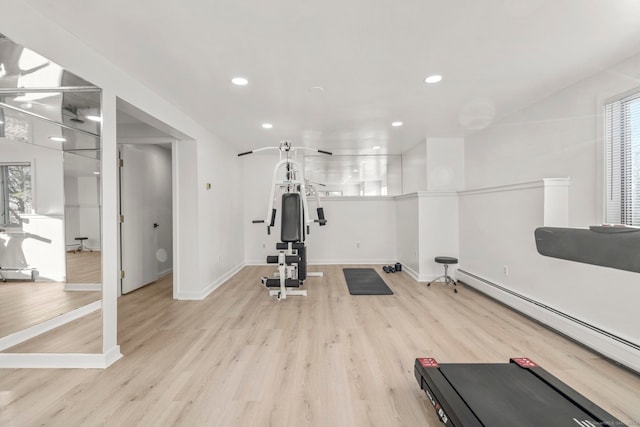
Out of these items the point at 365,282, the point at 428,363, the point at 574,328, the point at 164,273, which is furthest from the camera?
the point at 164,273

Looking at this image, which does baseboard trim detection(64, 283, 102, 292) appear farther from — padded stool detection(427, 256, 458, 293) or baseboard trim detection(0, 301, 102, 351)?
padded stool detection(427, 256, 458, 293)

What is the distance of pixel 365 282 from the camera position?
4656mm

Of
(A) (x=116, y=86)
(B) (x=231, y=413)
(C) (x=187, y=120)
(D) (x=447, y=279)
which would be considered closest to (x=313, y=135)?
(C) (x=187, y=120)

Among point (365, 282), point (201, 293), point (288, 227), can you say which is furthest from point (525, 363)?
point (201, 293)

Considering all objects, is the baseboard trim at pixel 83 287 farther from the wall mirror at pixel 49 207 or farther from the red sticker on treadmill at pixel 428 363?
the red sticker on treadmill at pixel 428 363

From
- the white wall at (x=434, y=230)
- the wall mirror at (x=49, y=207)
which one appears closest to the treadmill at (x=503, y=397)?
the wall mirror at (x=49, y=207)

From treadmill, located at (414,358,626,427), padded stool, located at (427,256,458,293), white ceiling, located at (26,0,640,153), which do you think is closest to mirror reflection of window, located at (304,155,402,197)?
padded stool, located at (427,256,458,293)

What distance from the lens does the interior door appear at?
411 centimetres

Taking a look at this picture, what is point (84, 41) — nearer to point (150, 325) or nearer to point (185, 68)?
point (185, 68)

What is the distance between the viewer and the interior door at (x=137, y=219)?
162 inches

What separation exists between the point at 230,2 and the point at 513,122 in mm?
3567

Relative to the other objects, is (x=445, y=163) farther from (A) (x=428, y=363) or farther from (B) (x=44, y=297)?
(B) (x=44, y=297)

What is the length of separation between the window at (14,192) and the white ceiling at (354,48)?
1090 mm

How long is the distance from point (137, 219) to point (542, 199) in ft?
17.5
